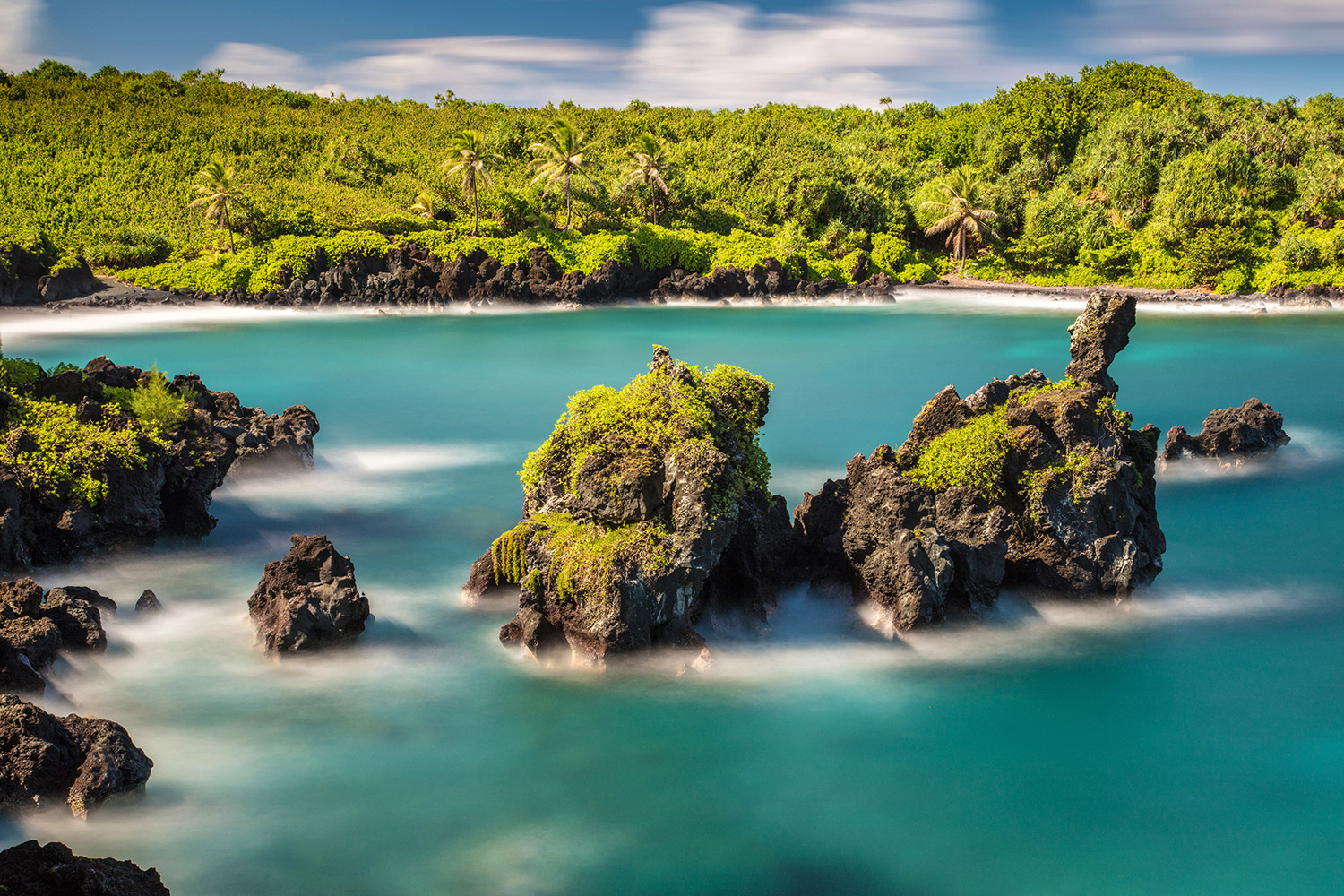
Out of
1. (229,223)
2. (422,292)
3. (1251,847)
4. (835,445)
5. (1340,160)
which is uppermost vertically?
(1340,160)

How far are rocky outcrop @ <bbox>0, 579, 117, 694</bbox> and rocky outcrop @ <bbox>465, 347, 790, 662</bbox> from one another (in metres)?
6.56

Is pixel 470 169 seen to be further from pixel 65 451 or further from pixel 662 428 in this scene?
pixel 662 428

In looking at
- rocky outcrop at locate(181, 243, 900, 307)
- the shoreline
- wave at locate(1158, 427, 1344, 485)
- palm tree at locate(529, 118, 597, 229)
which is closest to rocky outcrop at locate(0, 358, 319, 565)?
wave at locate(1158, 427, 1344, 485)

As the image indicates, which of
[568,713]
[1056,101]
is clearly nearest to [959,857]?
[568,713]

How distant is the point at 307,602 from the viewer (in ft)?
55.0

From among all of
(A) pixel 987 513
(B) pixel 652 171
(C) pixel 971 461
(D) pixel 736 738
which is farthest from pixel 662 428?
(B) pixel 652 171

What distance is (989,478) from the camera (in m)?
18.0

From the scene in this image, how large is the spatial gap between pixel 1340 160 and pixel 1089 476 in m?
62.4

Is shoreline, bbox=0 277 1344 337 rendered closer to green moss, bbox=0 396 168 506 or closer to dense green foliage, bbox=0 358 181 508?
dense green foliage, bbox=0 358 181 508

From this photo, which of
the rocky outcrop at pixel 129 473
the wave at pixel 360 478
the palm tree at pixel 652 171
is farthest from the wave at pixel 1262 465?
the palm tree at pixel 652 171

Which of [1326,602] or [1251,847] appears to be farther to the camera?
[1326,602]

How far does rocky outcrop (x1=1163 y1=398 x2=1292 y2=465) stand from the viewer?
27600 mm

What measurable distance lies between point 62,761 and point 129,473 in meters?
9.04

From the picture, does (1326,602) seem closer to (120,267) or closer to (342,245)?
(342,245)
